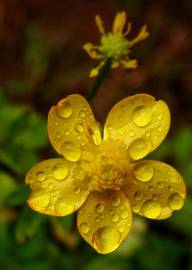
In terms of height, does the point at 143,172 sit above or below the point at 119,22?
below

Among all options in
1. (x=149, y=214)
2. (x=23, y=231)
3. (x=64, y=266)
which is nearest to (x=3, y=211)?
(x=64, y=266)

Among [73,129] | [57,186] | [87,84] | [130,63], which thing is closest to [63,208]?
[57,186]

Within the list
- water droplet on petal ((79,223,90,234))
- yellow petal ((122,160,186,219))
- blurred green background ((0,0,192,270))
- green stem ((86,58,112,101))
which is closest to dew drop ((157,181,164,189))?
yellow petal ((122,160,186,219))

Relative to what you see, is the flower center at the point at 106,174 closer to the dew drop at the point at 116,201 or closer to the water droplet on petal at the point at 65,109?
the dew drop at the point at 116,201

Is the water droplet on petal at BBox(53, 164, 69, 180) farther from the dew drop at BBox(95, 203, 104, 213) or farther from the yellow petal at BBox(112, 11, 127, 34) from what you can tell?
the yellow petal at BBox(112, 11, 127, 34)

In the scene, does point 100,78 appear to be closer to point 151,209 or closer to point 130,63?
point 130,63

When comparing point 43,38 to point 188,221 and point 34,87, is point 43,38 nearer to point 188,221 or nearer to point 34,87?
point 34,87
